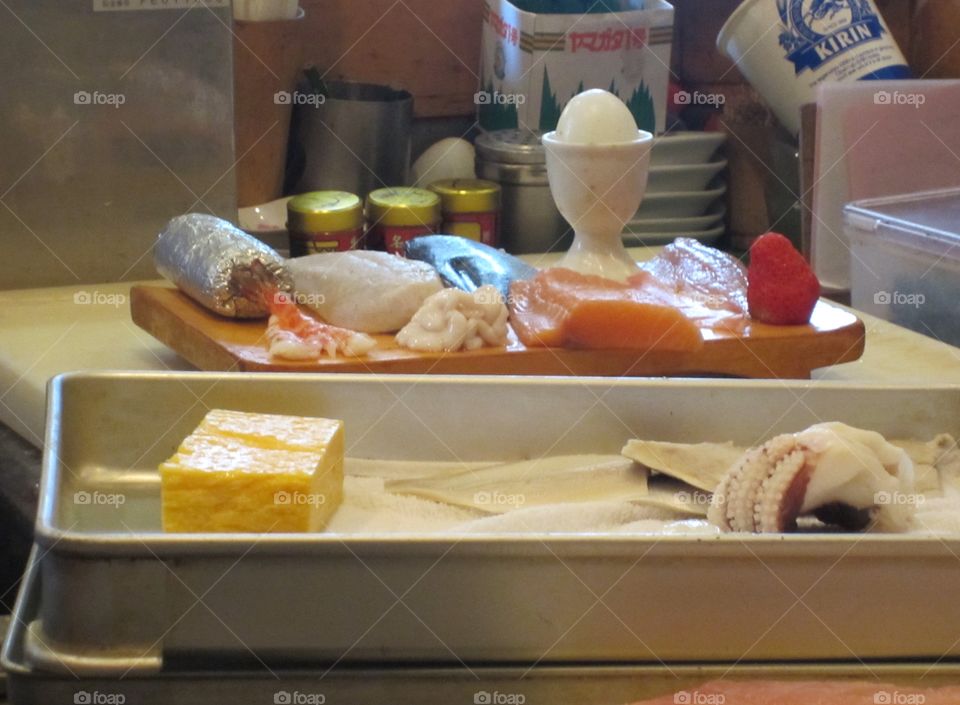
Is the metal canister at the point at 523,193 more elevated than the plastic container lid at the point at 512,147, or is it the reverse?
the plastic container lid at the point at 512,147

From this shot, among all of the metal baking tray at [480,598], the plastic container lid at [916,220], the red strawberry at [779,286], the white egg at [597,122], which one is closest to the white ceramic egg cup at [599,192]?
the white egg at [597,122]

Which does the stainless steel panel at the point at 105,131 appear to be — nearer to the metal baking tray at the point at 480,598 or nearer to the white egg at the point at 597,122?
the white egg at the point at 597,122

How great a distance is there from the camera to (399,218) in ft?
5.06

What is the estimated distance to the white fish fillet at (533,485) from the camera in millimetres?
864

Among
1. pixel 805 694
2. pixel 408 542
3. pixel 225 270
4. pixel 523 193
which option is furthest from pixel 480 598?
pixel 523 193

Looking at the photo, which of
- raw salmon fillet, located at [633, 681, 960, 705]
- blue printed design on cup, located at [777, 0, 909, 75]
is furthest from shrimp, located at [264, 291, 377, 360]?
blue printed design on cup, located at [777, 0, 909, 75]

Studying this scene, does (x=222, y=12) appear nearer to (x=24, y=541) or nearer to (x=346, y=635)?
(x=24, y=541)

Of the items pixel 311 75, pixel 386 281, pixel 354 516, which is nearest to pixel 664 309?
pixel 386 281

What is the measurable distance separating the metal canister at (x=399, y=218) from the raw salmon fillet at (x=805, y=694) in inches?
36.8

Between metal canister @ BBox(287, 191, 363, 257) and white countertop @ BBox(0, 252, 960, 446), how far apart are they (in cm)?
21

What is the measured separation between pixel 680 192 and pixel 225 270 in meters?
0.89

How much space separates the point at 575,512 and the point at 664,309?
0.35 m

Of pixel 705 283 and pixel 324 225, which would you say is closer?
pixel 705 283

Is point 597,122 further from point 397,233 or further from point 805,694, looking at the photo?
point 805,694
